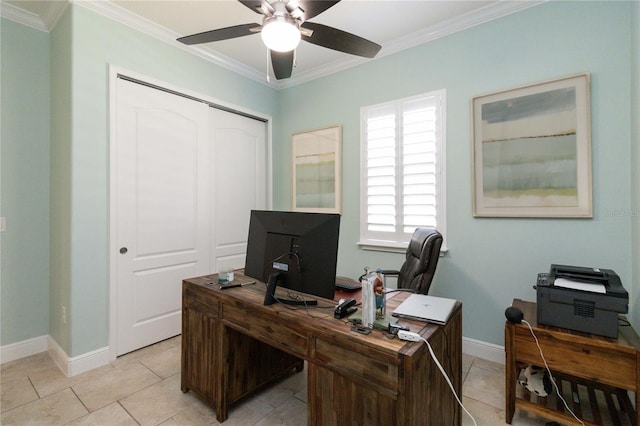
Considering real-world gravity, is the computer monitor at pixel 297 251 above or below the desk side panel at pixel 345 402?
above

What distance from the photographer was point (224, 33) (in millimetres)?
1775

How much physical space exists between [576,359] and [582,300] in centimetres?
32

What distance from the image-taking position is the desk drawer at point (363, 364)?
1.05 metres

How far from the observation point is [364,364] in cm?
112

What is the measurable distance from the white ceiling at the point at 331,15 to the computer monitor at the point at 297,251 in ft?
6.43

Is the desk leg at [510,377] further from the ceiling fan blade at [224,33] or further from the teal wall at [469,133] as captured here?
→ the ceiling fan blade at [224,33]

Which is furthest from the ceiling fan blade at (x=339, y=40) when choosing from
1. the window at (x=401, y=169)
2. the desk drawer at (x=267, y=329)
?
the desk drawer at (x=267, y=329)

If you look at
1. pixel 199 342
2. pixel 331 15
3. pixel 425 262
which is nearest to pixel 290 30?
pixel 331 15

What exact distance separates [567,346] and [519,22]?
2377 millimetres

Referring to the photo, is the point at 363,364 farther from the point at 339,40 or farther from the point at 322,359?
the point at 339,40

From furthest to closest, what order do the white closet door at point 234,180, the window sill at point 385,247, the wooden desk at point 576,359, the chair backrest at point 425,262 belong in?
the white closet door at point 234,180, the window sill at point 385,247, the chair backrest at point 425,262, the wooden desk at point 576,359

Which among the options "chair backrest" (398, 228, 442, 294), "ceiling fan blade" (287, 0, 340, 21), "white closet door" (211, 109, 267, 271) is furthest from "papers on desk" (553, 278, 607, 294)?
"white closet door" (211, 109, 267, 271)

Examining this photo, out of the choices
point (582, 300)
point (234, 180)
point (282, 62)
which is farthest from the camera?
point (234, 180)

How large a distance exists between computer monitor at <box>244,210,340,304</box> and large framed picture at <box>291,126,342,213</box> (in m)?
1.80
